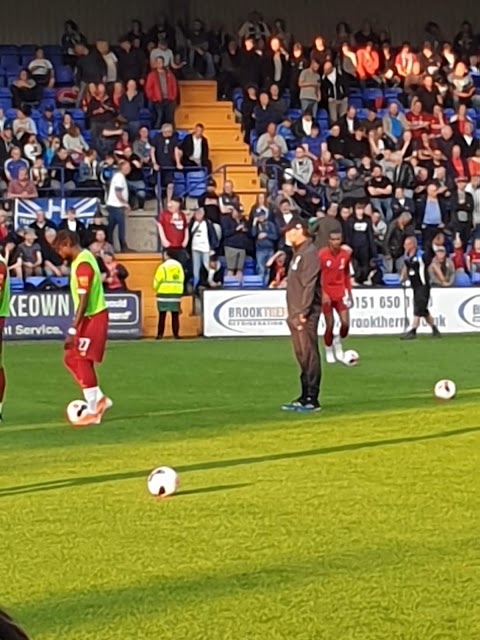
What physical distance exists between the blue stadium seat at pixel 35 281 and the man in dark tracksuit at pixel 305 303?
13221 millimetres

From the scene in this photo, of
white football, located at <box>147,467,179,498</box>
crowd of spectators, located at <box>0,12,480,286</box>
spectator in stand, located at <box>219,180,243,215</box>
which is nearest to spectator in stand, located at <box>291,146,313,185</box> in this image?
crowd of spectators, located at <box>0,12,480,286</box>

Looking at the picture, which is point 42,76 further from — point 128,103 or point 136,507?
point 136,507

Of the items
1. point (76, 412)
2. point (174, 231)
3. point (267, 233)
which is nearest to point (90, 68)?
point (174, 231)

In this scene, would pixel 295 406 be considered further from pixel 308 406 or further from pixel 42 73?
pixel 42 73

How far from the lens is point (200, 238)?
2962cm

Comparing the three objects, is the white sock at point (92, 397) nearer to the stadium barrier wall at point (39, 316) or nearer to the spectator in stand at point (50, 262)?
the stadium barrier wall at point (39, 316)

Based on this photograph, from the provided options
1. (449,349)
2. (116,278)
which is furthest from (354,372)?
(116,278)

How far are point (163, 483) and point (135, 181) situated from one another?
21217mm

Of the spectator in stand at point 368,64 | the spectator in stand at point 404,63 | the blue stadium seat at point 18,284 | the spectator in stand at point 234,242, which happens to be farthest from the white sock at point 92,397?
the spectator in stand at point 404,63

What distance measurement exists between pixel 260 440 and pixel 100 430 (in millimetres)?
1946

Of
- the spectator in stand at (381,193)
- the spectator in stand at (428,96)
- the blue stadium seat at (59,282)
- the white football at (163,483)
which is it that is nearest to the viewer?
the white football at (163,483)

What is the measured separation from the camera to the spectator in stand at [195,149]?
31.8 meters

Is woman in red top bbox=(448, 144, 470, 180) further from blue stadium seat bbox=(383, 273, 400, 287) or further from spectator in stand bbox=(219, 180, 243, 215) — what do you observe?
spectator in stand bbox=(219, 180, 243, 215)

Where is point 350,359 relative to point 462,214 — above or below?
below
